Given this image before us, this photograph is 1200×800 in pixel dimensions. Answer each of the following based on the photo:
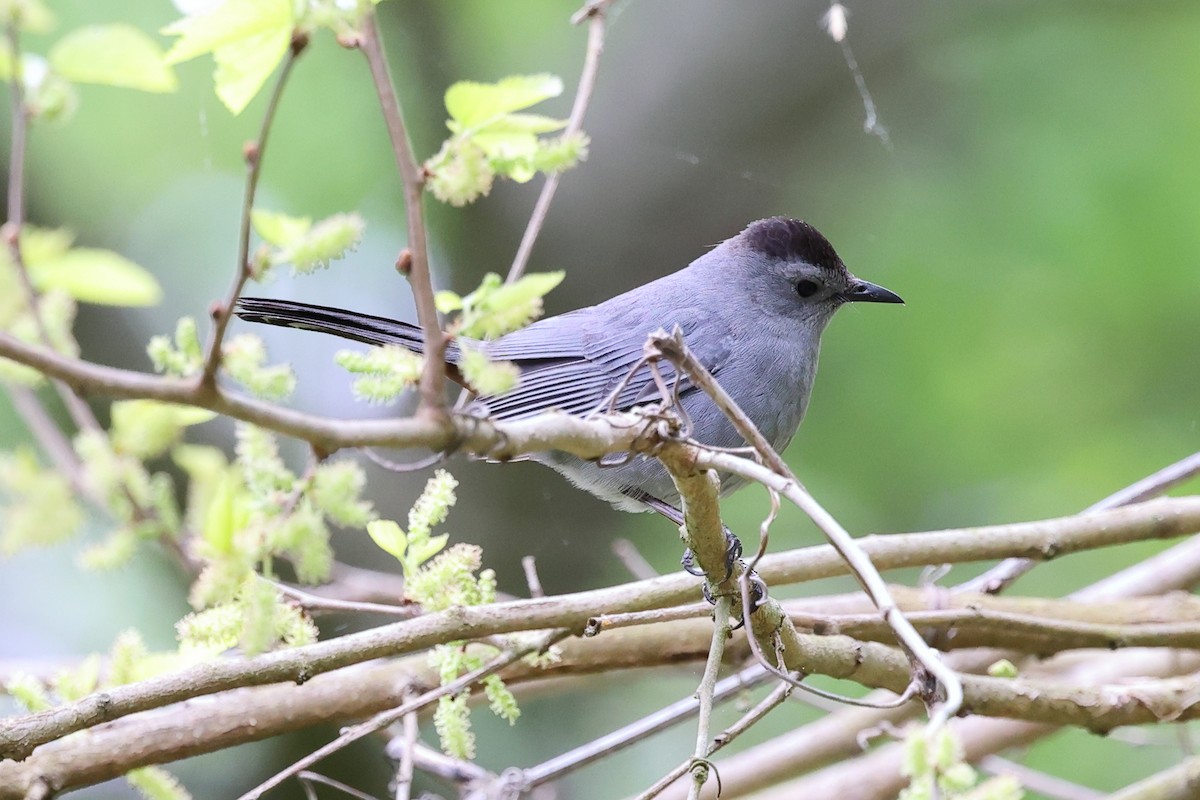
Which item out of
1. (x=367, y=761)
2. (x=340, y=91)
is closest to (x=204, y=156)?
(x=340, y=91)

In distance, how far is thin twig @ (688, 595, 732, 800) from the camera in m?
1.44

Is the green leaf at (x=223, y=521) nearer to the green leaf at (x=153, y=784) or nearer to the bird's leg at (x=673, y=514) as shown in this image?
the green leaf at (x=153, y=784)

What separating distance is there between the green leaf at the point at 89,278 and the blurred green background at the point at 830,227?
1564 mm

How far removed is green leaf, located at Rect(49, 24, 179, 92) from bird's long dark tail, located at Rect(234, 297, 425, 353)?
51cm

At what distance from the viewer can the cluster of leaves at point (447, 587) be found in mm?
1675

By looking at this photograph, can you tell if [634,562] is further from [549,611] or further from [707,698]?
[707,698]

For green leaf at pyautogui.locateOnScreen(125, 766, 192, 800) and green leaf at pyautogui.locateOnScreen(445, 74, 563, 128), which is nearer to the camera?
Answer: green leaf at pyautogui.locateOnScreen(445, 74, 563, 128)

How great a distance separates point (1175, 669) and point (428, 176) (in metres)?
2.63

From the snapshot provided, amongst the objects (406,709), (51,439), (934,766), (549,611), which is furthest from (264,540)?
(51,439)

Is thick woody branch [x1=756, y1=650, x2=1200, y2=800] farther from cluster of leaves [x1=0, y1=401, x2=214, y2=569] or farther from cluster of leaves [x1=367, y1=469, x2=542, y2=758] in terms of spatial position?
cluster of leaves [x1=0, y1=401, x2=214, y2=569]

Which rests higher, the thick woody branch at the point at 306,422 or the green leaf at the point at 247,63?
the green leaf at the point at 247,63

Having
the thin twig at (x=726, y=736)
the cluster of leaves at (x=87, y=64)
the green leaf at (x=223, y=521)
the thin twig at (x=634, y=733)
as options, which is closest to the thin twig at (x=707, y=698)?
the thin twig at (x=726, y=736)

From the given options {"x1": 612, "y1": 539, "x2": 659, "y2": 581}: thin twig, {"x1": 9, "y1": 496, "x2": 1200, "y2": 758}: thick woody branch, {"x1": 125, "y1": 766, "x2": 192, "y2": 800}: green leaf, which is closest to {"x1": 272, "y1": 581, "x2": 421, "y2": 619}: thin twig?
{"x1": 9, "y1": 496, "x2": 1200, "y2": 758}: thick woody branch

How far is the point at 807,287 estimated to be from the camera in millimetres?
3061
